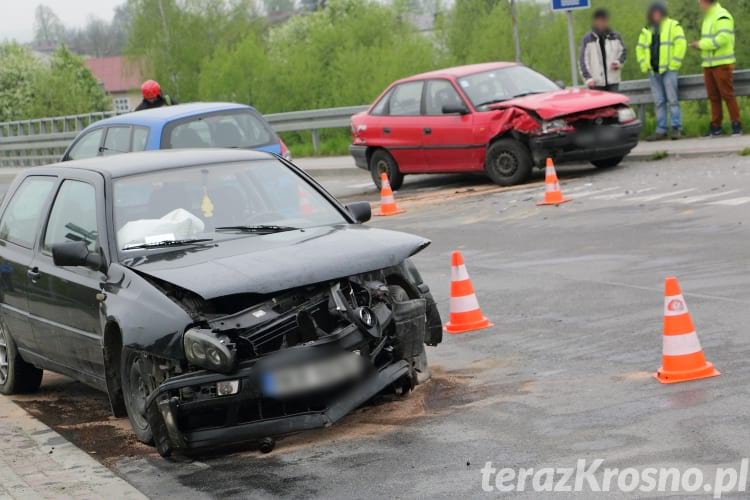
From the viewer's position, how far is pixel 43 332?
8398 millimetres

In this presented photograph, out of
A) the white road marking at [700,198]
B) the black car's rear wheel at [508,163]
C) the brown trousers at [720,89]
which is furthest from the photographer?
the brown trousers at [720,89]

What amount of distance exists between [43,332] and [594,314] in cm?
378

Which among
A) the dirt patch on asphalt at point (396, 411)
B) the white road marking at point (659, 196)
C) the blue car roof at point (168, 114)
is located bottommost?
the white road marking at point (659, 196)

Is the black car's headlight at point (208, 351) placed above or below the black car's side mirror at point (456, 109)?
below

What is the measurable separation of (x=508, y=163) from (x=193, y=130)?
532 centimetres

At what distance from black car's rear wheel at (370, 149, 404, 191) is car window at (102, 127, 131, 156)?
5.69m

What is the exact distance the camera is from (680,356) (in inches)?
280

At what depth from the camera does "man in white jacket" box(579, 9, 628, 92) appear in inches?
830

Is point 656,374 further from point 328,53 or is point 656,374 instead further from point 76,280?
point 328,53

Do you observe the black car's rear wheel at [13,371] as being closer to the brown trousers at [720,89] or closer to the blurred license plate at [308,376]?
the blurred license plate at [308,376]

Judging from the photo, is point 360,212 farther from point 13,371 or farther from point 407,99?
point 407,99

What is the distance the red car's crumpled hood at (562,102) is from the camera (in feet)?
59.0

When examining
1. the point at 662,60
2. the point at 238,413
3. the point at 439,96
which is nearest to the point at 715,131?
the point at 662,60

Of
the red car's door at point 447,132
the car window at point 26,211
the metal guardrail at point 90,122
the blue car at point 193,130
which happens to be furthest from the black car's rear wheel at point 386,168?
the car window at point 26,211
